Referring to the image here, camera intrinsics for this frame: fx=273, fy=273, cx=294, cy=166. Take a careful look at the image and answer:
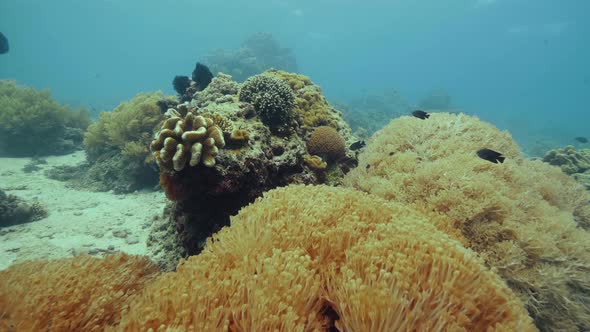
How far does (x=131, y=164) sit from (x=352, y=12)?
114 meters

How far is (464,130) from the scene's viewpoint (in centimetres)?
516

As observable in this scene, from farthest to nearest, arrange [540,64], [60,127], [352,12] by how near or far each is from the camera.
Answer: [540,64]
[352,12]
[60,127]

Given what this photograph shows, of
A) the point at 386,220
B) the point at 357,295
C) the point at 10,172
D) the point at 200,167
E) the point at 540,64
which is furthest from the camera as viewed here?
the point at 540,64

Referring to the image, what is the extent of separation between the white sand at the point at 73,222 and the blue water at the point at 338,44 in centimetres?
8341

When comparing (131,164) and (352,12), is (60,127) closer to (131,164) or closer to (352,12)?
A: (131,164)

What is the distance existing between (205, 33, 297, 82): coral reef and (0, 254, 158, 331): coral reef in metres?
29.7

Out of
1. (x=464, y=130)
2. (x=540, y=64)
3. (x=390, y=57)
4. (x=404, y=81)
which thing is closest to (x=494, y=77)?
(x=540, y=64)

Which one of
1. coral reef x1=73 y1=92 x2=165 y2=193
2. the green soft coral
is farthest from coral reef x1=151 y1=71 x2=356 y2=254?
the green soft coral

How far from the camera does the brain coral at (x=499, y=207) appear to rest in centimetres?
332

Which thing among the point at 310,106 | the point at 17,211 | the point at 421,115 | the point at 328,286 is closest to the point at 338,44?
the point at 310,106

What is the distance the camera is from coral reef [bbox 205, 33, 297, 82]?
31.9 meters

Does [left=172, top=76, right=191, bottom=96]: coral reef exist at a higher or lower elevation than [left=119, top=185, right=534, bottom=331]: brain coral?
higher

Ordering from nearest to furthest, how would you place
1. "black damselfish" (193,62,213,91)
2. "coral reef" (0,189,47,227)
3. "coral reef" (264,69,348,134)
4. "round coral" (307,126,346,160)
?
"round coral" (307,126,346,160), "coral reef" (264,69,348,134), "coral reef" (0,189,47,227), "black damselfish" (193,62,213,91)

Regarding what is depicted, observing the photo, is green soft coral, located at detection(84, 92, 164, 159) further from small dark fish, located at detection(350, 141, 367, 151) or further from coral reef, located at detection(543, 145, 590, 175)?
coral reef, located at detection(543, 145, 590, 175)
